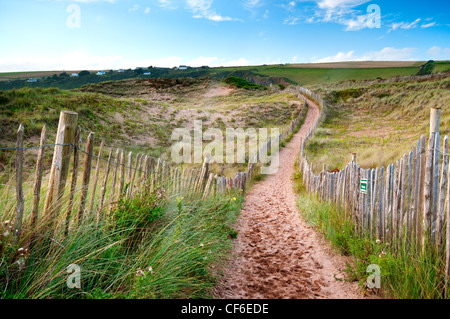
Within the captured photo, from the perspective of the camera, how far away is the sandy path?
3.83 metres

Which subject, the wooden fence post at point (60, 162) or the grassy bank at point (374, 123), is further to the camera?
the grassy bank at point (374, 123)

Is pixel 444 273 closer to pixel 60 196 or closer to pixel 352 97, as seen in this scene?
pixel 60 196

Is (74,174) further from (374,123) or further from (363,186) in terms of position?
(374,123)

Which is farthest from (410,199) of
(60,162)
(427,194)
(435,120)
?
(60,162)

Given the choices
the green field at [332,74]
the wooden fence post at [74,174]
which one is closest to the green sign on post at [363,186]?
the wooden fence post at [74,174]

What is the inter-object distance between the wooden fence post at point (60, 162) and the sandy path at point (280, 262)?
2229 millimetres

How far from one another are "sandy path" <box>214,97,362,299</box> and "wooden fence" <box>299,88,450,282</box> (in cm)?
90

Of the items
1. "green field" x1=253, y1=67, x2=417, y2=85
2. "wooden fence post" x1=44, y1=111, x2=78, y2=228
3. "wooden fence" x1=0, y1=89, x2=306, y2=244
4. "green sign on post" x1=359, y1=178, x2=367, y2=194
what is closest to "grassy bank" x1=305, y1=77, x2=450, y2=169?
"green sign on post" x1=359, y1=178, x2=367, y2=194

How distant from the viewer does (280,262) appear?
16.0ft

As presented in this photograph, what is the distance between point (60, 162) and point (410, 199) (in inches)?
171

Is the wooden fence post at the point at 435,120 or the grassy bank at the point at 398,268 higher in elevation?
the wooden fence post at the point at 435,120

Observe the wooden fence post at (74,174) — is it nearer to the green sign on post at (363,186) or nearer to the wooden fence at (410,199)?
the wooden fence at (410,199)

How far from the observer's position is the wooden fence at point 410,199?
327 cm

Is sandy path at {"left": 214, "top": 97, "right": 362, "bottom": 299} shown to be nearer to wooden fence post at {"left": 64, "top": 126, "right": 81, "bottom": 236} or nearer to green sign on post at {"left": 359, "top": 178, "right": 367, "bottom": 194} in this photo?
green sign on post at {"left": 359, "top": 178, "right": 367, "bottom": 194}
